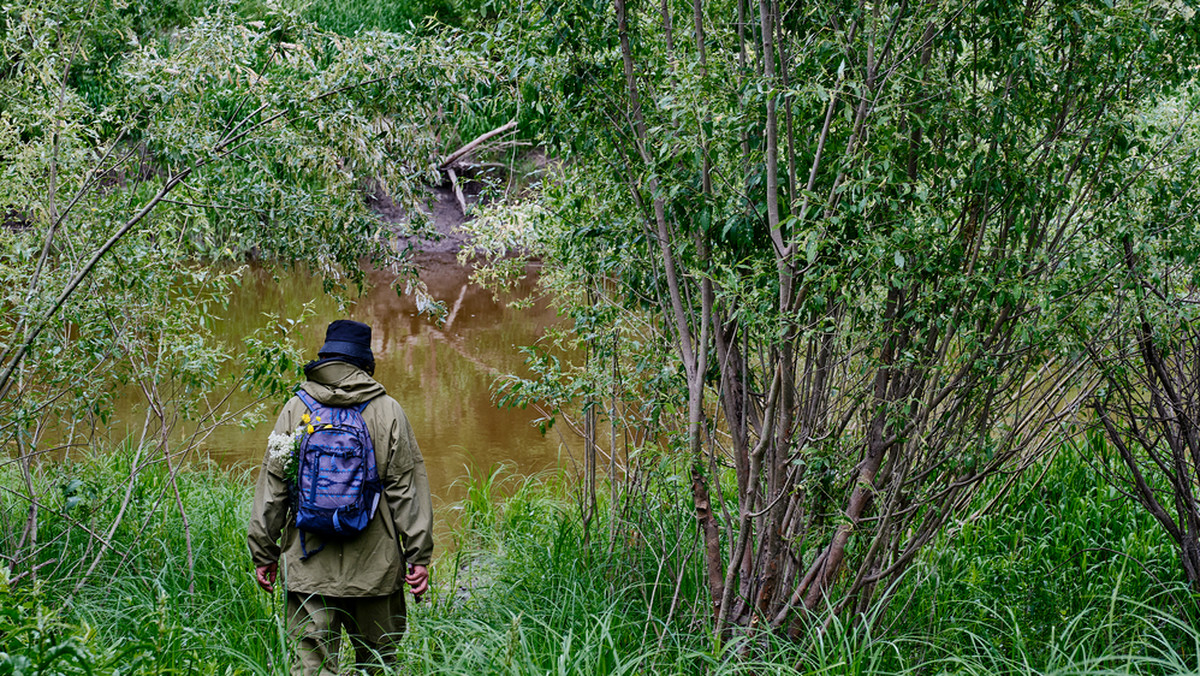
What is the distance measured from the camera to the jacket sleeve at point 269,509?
135 inches

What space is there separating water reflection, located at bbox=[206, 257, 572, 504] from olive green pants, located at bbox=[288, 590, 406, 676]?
1506mm

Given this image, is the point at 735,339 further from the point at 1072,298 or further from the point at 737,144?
the point at 1072,298

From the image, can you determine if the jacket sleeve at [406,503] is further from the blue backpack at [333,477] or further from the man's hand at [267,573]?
the man's hand at [267,573]

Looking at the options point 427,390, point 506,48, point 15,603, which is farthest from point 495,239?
point 427,390

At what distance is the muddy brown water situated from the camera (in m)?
8.07

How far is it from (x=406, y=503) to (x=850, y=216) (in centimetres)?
188

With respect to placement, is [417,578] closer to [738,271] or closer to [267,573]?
[267,573]

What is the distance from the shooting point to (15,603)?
2162mm

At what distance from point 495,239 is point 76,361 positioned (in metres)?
2.11

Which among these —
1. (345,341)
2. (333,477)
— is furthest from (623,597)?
(345,341)

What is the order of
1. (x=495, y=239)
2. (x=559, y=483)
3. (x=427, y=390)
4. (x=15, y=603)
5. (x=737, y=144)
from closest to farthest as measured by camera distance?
(x=15, y=603) < (x=737, y=144) < (x=495, y=239) < (x=559, y=483) < (x=427, y=390)

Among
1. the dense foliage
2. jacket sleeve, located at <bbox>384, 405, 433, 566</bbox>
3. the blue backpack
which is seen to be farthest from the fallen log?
the blue backpack

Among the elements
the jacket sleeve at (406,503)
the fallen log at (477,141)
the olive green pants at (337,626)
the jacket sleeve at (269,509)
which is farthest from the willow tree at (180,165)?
the fallen log at (477,141)

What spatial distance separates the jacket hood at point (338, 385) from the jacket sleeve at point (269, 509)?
5.3 inches
